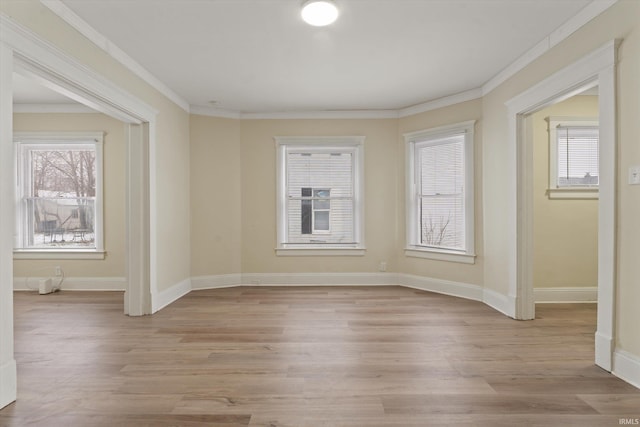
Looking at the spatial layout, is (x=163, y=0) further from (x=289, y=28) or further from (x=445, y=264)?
(x=445, y=264)

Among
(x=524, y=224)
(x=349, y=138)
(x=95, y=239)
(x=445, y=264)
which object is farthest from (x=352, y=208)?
(x=95, y=239)

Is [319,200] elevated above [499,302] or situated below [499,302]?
above

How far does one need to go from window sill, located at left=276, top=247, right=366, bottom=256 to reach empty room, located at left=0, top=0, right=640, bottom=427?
4cm

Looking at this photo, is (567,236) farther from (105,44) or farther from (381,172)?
(105,44)

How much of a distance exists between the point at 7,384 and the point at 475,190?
16.4ft

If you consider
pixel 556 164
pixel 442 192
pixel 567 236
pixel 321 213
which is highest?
pixel 556 164

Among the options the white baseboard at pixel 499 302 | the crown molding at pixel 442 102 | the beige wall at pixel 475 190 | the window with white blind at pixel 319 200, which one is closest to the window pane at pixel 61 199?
the window with white blind at pixel 319 200

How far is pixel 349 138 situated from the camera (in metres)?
5.84

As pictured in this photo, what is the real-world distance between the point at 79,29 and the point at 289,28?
68.1 inches

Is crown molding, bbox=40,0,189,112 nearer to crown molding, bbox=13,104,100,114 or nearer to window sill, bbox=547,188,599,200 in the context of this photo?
crown molding, bbox=13,104,100,114

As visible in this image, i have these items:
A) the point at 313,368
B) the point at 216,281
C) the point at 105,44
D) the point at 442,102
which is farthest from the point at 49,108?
the point at 442,102

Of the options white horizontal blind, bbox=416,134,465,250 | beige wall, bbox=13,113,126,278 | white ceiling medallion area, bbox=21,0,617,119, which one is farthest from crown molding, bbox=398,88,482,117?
beige wall, bbox=13,113,126,278

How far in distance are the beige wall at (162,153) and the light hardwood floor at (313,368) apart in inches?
29.9

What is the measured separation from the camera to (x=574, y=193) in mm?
4762
